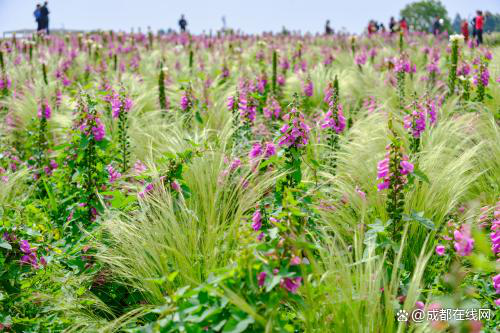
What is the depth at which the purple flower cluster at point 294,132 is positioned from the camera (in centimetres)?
246

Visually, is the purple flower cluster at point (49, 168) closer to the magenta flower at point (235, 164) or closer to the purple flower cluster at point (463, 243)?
the magenta flower at point (235, 164)

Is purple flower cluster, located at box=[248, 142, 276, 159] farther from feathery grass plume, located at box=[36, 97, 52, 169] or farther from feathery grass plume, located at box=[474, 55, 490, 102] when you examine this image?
feathery grass plume, located at box=[474, 55, 490, 102]

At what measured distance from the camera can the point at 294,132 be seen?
2469 mm

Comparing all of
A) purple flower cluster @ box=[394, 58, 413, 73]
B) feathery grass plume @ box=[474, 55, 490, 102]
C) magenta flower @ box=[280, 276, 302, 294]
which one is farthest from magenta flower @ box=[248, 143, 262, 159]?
purple flower cluster @ box=[394, 58, 413, 73]

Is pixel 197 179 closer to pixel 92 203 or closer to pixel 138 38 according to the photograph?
pixel 92 203

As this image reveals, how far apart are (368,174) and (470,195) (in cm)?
71

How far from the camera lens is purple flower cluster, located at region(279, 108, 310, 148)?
8.07ft

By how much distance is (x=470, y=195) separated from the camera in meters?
3.22

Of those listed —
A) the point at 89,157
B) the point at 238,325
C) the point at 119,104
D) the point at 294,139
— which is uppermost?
the point at 119,104

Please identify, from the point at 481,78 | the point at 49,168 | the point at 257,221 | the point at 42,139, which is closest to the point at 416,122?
the point at 257,221

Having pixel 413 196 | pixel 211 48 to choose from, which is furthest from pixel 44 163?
pixel 211 48

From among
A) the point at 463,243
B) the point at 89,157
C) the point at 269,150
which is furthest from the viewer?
the point at 89,157

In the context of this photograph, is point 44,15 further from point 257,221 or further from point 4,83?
point 257,221

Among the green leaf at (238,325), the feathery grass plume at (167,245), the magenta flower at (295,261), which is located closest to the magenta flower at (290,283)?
the magenta flower at (295,261)
